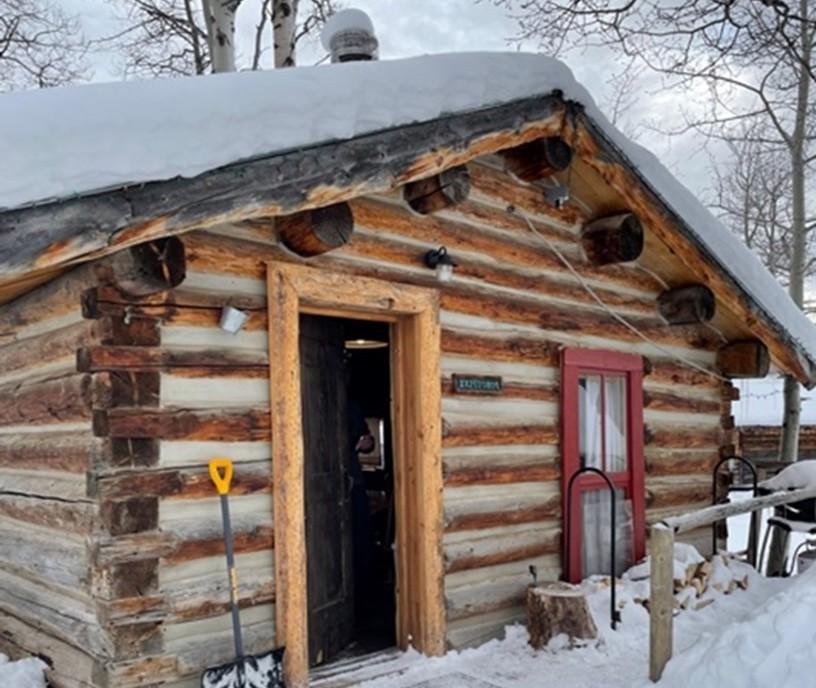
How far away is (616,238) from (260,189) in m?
3.34

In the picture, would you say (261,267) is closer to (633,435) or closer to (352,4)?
(633,435)

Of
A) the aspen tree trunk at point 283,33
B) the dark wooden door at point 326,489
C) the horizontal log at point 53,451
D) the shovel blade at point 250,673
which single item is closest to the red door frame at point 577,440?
the dark wooden door at point 326,489

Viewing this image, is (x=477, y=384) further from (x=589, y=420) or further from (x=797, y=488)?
(x=797, y=488)

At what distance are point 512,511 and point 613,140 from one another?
2.67 m

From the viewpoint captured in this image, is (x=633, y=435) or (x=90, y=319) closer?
(x=90, y=319)

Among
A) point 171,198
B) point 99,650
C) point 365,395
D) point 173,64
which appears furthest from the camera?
point 173,64

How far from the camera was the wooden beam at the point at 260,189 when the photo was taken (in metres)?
2.69

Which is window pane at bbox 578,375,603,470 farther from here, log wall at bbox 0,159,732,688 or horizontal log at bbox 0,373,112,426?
horizontal log at bbox 0,373,112,426

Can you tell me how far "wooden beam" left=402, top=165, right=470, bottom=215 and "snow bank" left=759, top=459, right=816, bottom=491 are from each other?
192 inches

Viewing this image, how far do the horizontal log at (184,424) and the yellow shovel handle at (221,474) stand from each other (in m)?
0.14

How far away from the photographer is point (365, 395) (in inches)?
326

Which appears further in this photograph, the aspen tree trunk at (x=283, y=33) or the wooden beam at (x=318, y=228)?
the aspen tree trunk at (x=283, y=33)

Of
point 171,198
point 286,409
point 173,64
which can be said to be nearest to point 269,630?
point 286,409

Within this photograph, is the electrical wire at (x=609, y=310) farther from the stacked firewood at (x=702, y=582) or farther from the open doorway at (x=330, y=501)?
the stacked firewood at (x=702, y=582)
